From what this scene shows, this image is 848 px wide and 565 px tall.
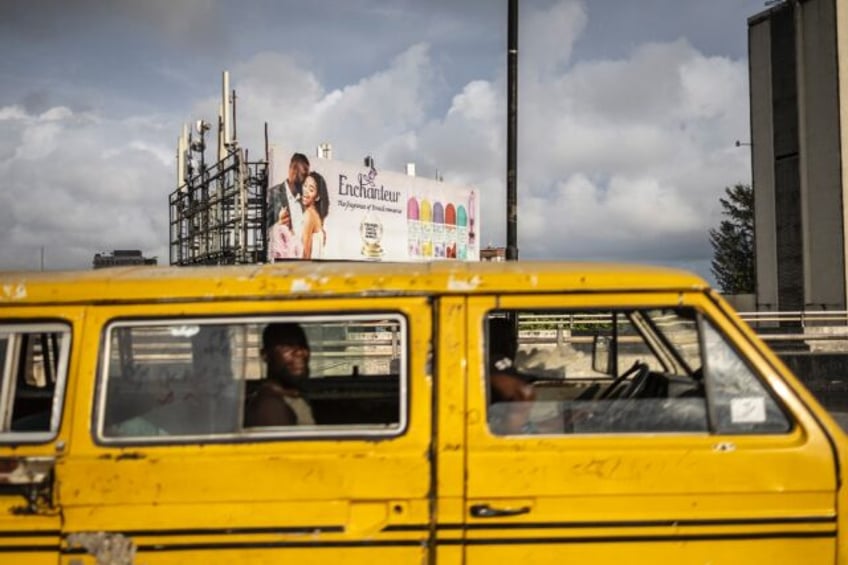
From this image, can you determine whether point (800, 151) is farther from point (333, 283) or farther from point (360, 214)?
point (333, 283)

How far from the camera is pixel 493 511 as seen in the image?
2.75 m

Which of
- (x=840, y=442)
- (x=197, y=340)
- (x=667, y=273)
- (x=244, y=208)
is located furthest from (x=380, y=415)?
(x=244, y=208)

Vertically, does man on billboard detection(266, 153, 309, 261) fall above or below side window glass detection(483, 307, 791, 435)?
above

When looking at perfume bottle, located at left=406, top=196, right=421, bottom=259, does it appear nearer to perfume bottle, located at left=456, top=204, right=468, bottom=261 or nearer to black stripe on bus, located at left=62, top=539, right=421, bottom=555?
perfume bottle, located at left=456, top=204, right=468, bottom=261

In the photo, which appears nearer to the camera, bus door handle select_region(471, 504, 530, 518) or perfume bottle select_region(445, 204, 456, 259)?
bus door handle select_region(471, 504, 530, 518)

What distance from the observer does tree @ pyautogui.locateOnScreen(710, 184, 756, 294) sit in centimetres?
5319

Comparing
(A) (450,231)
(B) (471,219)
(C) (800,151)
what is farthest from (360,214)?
(C) (800,151)

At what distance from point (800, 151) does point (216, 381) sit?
3103 cm

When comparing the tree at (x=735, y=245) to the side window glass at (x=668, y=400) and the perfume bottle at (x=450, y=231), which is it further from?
the side window glass at (x=668, y=400)

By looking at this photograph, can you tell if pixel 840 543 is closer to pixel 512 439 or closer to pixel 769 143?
pixel 512 439

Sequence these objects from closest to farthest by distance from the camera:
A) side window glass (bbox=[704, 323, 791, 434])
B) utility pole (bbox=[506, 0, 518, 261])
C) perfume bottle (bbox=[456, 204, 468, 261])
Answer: side window glass (bbox=[704, 323, 791, 434]) → utility pole (bbox=[506, 0, 518, 261]) → perfume bottle (bbox=[456, 204, 468, 261])

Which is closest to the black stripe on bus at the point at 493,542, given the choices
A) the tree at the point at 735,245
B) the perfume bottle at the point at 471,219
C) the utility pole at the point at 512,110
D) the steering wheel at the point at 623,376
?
the steering wheel at the point at 623,376

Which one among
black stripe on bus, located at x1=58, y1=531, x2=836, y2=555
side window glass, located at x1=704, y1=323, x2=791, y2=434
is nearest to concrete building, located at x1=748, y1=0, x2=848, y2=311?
side window glass, located at x1=704, y1=323, x2=791, y2=434

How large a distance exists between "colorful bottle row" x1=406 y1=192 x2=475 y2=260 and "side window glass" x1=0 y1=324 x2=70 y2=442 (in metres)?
27.6
